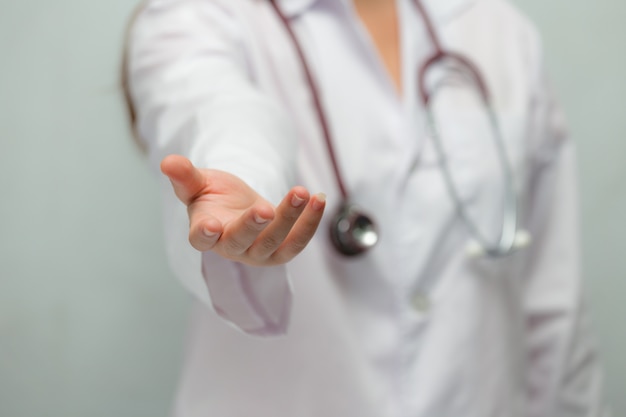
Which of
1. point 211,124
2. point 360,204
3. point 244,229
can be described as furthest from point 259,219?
point 360,204

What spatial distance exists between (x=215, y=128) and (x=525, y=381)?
451 mm

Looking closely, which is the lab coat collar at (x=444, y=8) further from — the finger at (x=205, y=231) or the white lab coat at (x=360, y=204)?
the finger at (x=205, y=231)

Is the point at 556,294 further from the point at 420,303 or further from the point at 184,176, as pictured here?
the point at 184,176

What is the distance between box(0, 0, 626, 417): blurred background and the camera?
2.66 feet

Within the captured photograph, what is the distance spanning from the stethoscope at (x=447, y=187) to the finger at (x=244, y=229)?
0.24 metres

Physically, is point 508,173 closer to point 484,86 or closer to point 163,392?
point 484,86

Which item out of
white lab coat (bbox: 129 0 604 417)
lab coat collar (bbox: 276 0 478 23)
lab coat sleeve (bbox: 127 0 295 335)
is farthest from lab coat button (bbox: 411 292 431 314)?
lab coat collar (bbox: 276 0 478 23)

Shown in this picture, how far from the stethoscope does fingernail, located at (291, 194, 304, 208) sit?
26 cm

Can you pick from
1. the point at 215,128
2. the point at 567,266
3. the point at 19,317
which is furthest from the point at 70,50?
the point at 567,266

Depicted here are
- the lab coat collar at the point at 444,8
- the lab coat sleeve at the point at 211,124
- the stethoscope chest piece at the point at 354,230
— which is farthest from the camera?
the lab coat collar at the point at 444,8

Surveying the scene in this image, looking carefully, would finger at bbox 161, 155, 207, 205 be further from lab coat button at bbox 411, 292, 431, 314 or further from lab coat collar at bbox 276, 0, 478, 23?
lab coat collar at bbox 276, 0, 478, 23

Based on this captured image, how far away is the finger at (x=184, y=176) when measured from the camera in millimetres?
350

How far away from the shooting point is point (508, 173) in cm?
70

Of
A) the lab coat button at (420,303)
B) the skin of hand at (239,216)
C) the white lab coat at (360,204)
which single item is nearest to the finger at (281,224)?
the skin of hand at (239,216)
